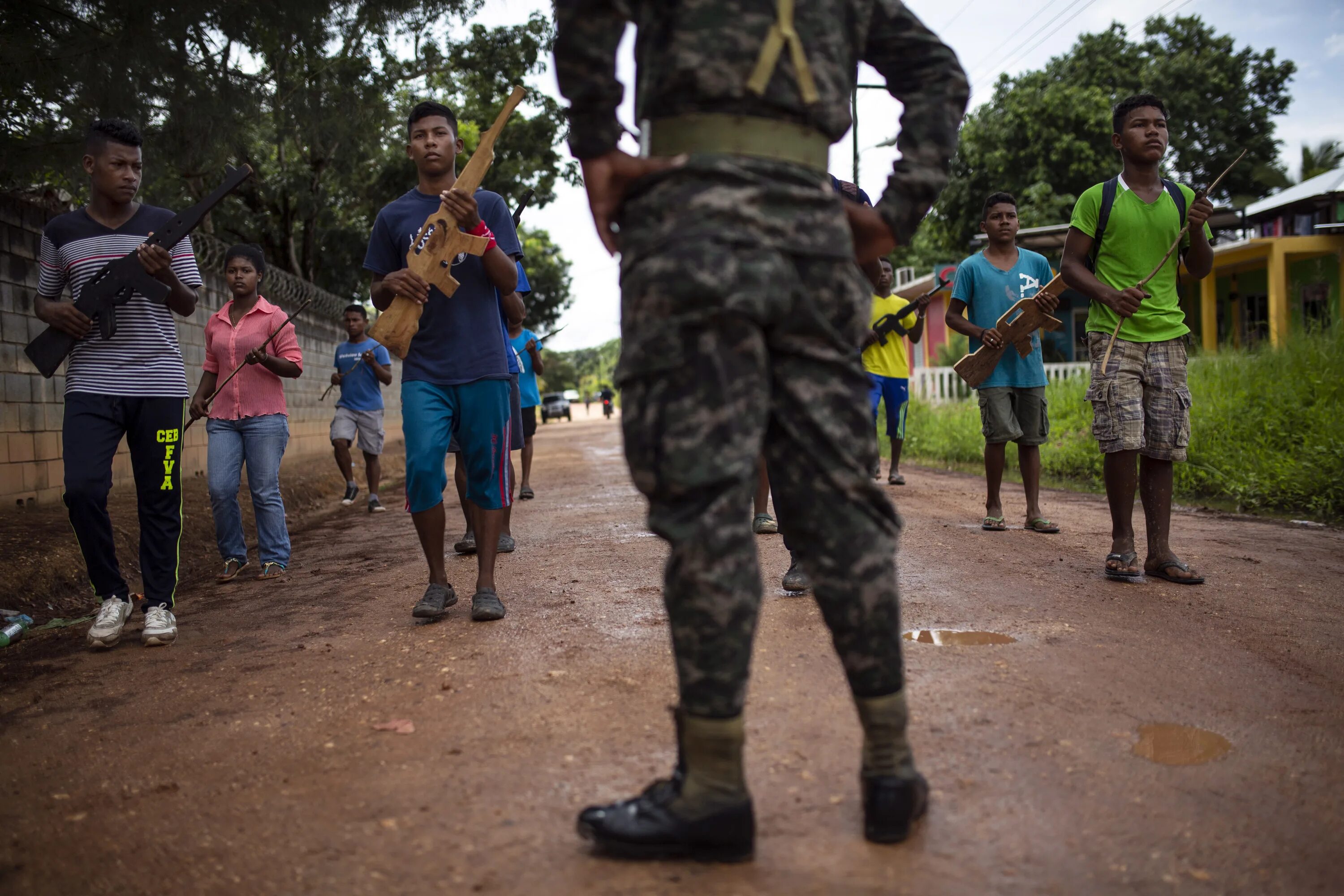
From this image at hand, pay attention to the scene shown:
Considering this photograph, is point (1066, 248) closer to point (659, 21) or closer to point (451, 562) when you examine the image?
point (659, 21)

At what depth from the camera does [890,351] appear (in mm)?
9688

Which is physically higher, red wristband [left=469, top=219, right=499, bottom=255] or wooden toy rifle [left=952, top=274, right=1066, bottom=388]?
red wristband [left=469, top=219, right=499, bottom=255]

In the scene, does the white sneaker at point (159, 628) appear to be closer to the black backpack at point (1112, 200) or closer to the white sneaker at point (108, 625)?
the white sneaker at point (108, 625)

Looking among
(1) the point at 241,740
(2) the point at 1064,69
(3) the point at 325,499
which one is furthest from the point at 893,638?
(2) the point at 1064,69

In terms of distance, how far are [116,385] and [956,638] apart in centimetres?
365

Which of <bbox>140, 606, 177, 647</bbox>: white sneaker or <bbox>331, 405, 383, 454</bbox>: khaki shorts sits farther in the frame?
<bbox>331, 405, 383, 454</bbox>: khaki shorts

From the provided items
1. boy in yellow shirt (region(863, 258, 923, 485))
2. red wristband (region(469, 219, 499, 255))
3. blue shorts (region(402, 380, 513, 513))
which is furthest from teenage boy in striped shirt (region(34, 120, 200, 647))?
boy in yellow shirt (region(863, 258, 923, 485))

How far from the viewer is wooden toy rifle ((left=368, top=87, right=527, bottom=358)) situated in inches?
175

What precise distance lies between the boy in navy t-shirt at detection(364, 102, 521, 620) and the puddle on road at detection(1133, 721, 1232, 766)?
2.61m

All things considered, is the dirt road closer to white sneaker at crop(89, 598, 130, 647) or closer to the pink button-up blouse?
white sneaker at crop(89, 598, 130, 647)

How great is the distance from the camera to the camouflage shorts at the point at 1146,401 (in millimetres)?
4914

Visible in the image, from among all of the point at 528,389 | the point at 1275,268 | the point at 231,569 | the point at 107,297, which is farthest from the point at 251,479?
the point at 1275,268

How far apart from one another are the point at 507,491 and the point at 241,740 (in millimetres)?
1883

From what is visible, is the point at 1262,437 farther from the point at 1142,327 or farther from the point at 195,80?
the point at 195,80
